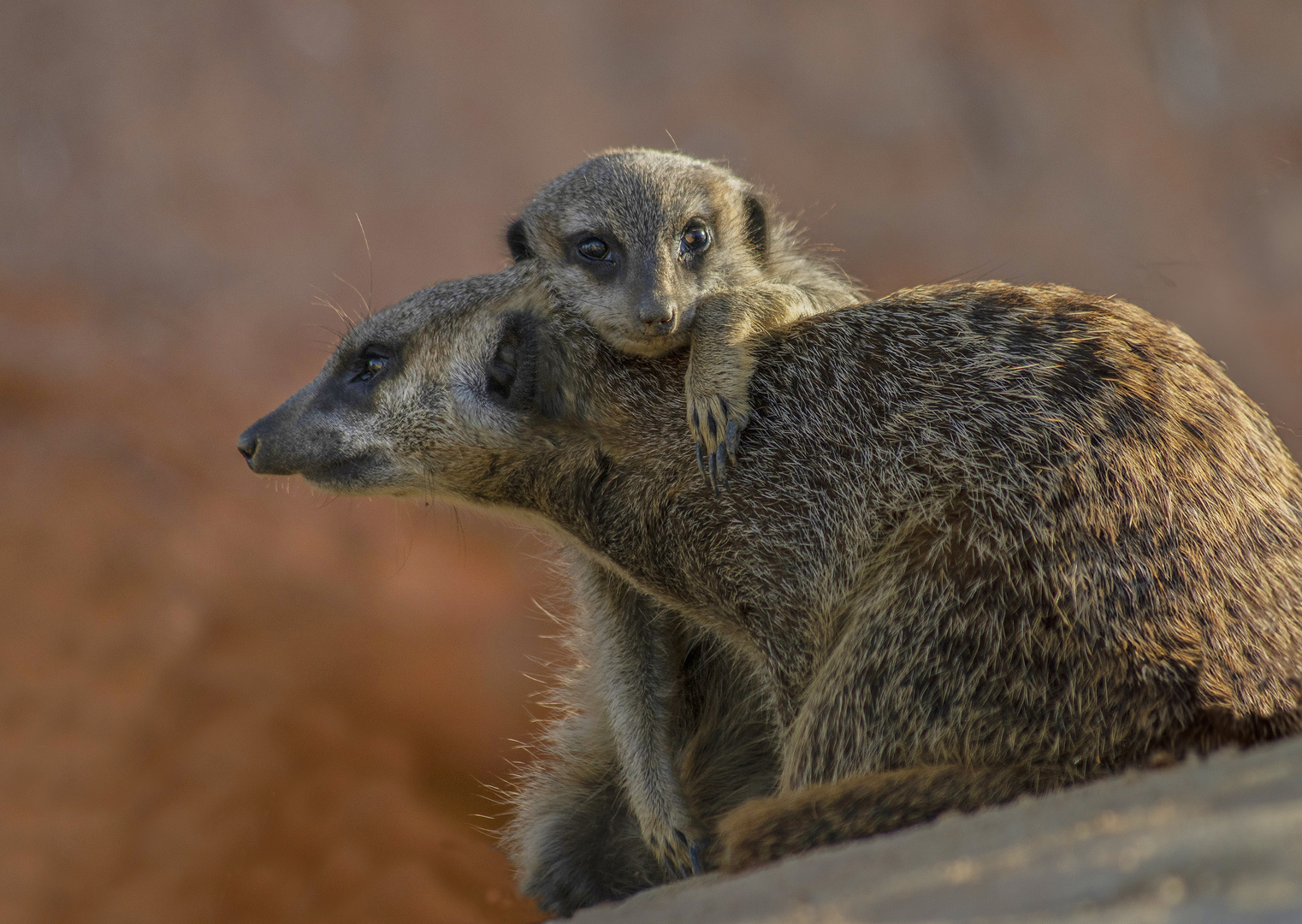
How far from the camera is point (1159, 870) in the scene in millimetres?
440

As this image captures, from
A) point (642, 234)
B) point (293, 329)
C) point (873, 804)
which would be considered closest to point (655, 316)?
point (642, 234)

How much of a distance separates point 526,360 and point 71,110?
127 centimetres

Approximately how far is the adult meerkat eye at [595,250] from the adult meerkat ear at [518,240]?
0.50ft

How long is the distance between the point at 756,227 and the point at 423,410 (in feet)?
2.37

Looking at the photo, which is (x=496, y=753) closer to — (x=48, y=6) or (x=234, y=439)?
(x=234, y=439)

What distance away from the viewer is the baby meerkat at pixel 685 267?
1144 mm

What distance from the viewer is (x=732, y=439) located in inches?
43.4

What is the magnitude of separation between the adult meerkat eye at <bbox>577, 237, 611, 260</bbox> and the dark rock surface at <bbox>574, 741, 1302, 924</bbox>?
39.0 inches

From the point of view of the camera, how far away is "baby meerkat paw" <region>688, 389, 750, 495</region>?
1.10m

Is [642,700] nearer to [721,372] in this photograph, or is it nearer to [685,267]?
[721,372]

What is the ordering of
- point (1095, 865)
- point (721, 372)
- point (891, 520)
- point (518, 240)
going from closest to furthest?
point (1095, 865)
point (891, 520)
point (721, 372)
point (518, 240)

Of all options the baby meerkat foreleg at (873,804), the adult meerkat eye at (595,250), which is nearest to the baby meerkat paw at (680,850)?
the baby meerkat foreleg at (873,804)

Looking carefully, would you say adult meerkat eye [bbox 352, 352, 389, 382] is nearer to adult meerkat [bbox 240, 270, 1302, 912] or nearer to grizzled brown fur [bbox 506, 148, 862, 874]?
adult meerkat [bbox 240, 270, 1302, 912]

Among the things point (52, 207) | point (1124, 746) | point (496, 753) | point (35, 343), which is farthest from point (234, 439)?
point (1124, 746)
